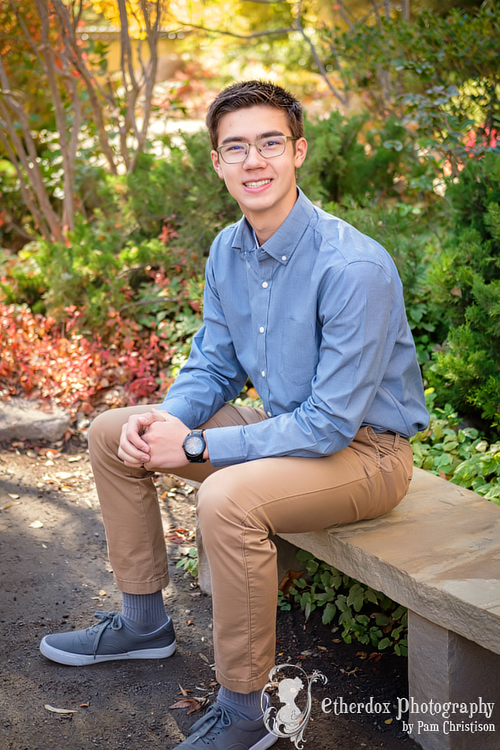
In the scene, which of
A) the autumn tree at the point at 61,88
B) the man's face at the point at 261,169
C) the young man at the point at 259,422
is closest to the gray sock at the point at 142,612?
the young man at the point at 259,422

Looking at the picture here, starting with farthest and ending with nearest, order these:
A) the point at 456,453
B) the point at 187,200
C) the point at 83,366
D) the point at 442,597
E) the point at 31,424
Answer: the point at 187,200 < the point at 83,366 < the point at 31,424 < the point at 456,453 < the point at 442,597

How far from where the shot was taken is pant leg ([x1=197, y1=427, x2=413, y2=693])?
5.98 feet

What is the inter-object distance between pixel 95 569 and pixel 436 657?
5.07ft

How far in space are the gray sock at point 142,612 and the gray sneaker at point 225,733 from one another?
45 centimetres

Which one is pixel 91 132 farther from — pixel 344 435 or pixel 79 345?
pixel 344 435

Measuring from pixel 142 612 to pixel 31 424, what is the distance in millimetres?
1864

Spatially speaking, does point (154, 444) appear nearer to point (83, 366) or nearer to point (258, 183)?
point (258, 183)

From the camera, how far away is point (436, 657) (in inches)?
72.2

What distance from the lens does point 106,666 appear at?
2.30 meters

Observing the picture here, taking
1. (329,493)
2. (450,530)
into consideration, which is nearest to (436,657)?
(450,530)

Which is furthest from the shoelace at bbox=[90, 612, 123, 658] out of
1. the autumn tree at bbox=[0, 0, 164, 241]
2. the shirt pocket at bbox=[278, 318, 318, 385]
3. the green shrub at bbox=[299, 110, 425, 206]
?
the autumn tree at bbox=[0, 0, 164, 241]

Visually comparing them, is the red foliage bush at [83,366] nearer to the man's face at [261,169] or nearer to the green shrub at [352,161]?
the green shrub at [352,161]

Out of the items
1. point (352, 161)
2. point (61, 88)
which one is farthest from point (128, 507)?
point (61, 88)

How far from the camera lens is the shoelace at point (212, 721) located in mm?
1874
